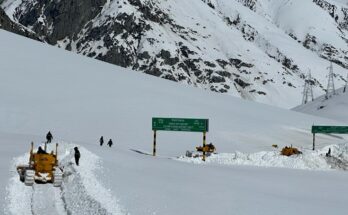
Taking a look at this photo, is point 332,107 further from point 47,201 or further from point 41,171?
point 47,201

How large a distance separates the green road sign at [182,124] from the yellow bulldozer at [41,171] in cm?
2523

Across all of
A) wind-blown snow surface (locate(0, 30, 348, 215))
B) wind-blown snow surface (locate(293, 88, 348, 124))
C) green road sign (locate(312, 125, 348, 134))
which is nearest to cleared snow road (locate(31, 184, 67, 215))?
wind-blown snow surface (locate(0, 30, 348, 215))

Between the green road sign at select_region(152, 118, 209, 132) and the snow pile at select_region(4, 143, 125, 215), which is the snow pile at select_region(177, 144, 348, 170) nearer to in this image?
the green road sign at select_region(152, 118, 209, 132)

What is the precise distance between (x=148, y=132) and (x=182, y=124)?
15.7m

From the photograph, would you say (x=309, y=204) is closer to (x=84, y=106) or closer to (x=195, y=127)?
(x=195, y=127)

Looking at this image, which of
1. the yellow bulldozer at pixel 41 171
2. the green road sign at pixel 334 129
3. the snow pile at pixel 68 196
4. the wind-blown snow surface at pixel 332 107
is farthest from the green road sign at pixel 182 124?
the wind-blown snow surface at pixel 332 107

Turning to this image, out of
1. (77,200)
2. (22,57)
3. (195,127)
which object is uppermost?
(22,57)

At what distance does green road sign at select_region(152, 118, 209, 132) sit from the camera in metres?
47.0

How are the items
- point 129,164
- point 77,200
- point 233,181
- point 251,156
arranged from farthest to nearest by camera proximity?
1. point 251,156
2. point 129,164
3. point 233,181
4. point 77,200

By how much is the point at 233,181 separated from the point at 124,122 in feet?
133

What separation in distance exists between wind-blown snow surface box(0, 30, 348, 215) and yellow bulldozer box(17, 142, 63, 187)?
2.74ft

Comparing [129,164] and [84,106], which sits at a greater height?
[84,106]

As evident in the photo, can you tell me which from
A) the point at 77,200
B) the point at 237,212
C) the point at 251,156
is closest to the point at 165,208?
the point at 237,212

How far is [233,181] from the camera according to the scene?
2508 cm
